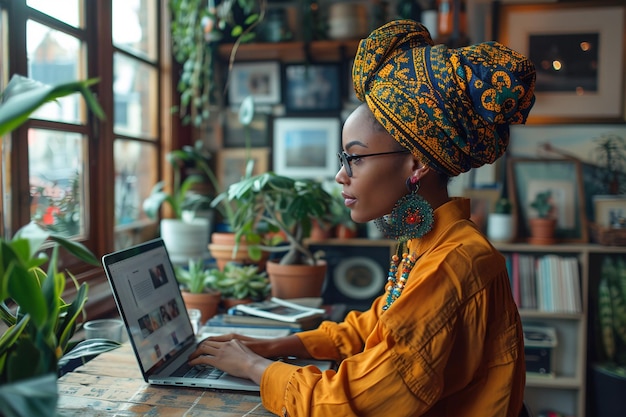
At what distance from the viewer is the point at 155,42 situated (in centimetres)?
285

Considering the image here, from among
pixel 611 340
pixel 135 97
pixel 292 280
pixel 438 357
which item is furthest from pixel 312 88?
pixel 438 357

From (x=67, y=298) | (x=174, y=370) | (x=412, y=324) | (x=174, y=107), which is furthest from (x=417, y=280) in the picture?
(x=174, y=107)

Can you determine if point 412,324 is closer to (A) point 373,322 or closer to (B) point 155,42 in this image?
(A) point 373,322

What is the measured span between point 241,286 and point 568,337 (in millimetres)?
1871

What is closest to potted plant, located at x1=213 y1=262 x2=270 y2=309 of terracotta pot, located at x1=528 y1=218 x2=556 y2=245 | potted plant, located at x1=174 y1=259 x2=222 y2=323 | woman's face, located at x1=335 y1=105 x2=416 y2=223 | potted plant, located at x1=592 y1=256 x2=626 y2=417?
potted plant, located at x1=174 y1=259 x2=222 y2=323

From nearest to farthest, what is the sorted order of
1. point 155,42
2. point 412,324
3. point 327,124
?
point 412,324, point 155,42, point 327,124

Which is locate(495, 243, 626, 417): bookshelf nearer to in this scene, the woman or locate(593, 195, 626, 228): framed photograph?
locate(593, 195, 626, 228): framed photograph

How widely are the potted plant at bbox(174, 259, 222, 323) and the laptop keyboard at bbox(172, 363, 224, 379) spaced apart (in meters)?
0.52

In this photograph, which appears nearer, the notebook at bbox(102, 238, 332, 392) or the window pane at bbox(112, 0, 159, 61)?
the notebook at bbox(102, 238, 332, 392)

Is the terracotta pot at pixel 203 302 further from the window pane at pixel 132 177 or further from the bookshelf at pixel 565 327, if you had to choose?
the bookshelf at pixel 565 327

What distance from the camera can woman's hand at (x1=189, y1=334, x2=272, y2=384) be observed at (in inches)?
48.4

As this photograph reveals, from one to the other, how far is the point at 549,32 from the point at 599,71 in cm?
32

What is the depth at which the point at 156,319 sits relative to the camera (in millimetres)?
1378

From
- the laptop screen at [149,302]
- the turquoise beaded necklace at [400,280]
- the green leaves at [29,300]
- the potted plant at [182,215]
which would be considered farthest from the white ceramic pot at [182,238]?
the green leaves at [29,300]
